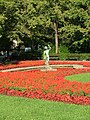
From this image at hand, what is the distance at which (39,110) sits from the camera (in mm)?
11148

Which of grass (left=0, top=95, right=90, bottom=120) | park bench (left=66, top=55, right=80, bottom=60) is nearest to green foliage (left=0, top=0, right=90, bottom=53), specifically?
park bench (left=66, top=55, right=80, bottom=60)

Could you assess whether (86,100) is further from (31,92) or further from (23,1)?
(23,1)

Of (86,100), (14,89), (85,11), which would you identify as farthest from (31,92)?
(85,11)

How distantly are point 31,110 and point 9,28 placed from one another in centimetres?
2481

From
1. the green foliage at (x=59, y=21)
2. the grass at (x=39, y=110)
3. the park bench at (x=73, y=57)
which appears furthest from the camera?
the green foliage at (x=59, y=21)

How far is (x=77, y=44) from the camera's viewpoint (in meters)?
45.1

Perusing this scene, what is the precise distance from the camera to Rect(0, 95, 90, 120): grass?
33.1 feet

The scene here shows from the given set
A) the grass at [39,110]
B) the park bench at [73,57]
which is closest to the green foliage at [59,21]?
the park bench at [73,57]

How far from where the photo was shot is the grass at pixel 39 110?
33.1 ft

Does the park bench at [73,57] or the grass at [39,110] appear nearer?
the grass at [39,110]

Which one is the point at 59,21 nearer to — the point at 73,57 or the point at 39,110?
the point at 73,57

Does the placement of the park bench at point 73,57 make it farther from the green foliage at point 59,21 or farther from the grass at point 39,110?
the grass at point 39,110

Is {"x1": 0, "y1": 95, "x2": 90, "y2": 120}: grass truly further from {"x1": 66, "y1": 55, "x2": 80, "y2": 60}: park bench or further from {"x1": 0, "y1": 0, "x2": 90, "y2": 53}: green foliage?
{"x1": 0, "y1": 0, "x2": 90, "y2": 53}: green foliage

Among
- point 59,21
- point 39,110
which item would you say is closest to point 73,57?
point 59,21
